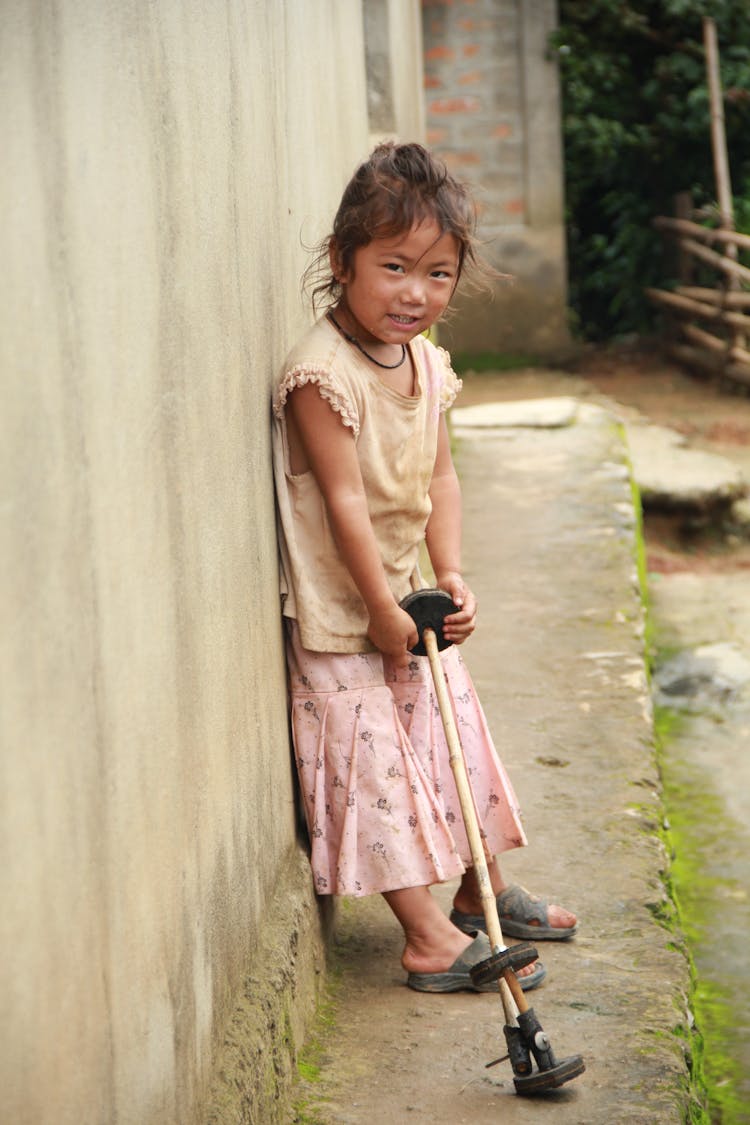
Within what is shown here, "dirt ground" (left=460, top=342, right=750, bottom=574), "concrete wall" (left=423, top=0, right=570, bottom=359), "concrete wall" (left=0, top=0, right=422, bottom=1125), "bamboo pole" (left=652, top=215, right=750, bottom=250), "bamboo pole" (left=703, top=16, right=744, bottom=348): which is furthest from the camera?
"concrete wall" (left=423, top=0, right=570, bottom=359)

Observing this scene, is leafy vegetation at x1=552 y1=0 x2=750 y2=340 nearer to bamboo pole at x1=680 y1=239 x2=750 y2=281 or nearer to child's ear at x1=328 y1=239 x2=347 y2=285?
bamboo pole at x1=680 y1=239 x2=750 y2=281

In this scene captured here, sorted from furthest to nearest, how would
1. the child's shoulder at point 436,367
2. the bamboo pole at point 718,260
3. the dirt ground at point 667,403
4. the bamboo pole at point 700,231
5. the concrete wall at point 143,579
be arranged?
the bamboo pole at point 700,231 → the bamboo pole at point 718,260 → the dirt ground at point 667,403 → the child's shoulder at point 436,367 → the concrete wall at point 143,579

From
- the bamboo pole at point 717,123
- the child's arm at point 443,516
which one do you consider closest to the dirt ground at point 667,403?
the bamboo pole at point 717,123

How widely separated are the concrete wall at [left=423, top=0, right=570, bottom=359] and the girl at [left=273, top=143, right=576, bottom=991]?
282 inches

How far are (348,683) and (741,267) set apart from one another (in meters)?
7.27

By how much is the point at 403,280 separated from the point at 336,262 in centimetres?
12

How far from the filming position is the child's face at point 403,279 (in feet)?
6.61

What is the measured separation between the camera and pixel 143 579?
52.2 inches

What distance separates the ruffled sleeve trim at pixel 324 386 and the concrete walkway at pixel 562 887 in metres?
0.89

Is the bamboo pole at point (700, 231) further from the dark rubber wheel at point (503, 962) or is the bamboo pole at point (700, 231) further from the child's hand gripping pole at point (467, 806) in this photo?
the dark rubber wheel at point (503, 962)

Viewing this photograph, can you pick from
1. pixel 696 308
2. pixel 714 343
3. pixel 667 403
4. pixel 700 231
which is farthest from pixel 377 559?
pixel 700 231

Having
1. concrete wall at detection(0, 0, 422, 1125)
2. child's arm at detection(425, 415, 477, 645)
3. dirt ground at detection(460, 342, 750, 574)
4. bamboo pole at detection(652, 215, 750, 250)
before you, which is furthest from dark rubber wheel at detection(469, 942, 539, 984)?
bamboo pole at detection(652, 215, 750, 250)

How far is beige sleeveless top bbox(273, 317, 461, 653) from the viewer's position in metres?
2.07

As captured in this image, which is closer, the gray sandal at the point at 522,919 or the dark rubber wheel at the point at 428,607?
the dark rubber wheel at the point at 428,607
